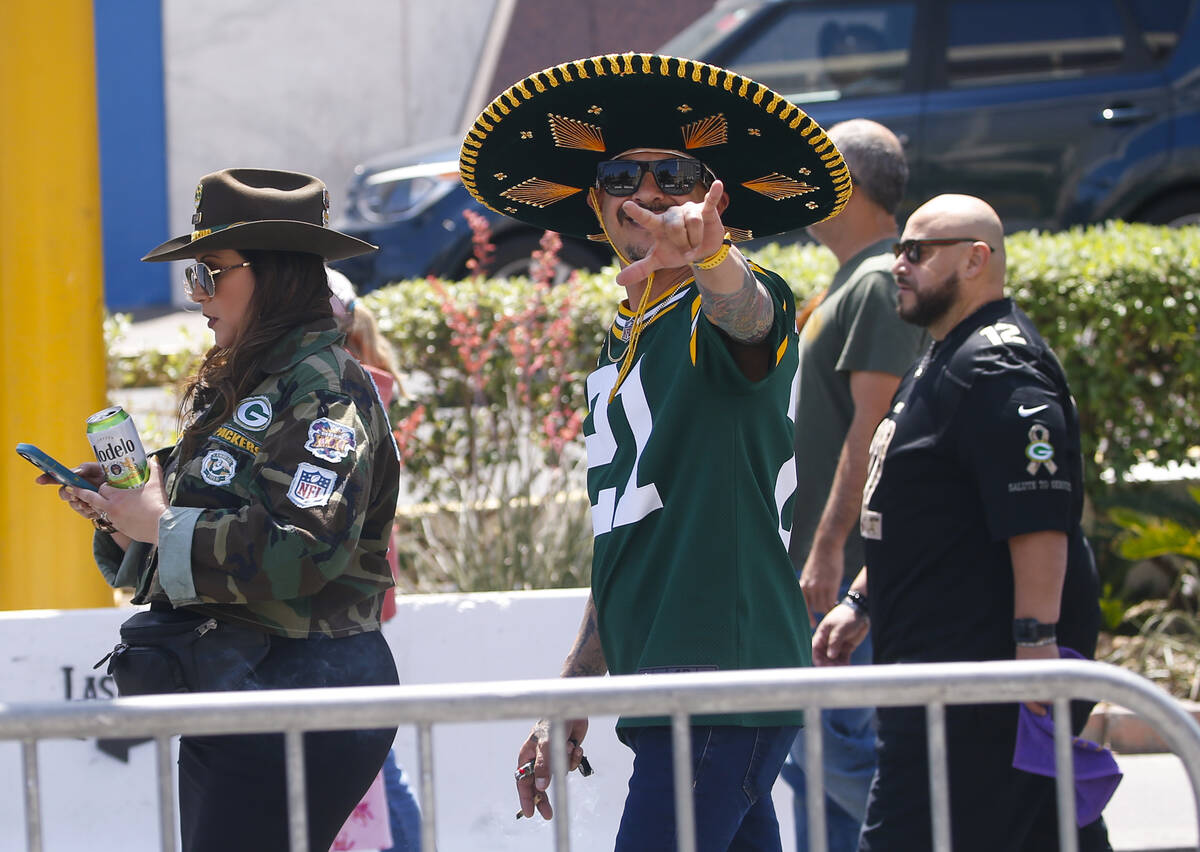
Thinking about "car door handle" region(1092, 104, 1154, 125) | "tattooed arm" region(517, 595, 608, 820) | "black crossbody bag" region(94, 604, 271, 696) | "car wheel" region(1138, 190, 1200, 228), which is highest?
"car door handle" region(1092, 104, 1154, 125)

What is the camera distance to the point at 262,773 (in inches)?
102

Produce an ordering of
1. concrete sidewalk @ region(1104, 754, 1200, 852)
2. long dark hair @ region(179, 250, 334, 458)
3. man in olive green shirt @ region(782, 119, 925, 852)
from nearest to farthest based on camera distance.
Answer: long dark hair @ region(179, 250, 334, 458)
man in olive green shirt @ region(782, 119, 925, 852)
concrete sidewalk @ region(1104, 754, 1200, 852)

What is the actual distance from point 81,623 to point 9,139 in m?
1.64

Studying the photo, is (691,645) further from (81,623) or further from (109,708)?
(81,623)

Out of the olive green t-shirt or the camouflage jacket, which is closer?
the camouflage jacket

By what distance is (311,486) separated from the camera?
2543mm

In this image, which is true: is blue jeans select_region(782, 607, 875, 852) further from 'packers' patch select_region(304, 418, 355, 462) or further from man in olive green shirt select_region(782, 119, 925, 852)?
'packers' patch select_region(304, 418, 355, 462)

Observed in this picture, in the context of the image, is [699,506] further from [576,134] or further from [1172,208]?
[1172,208]

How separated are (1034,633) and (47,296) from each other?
11.0 ft

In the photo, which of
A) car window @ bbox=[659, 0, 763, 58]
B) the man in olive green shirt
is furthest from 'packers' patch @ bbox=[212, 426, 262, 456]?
car window @ bbox=[659, 0, 763, 58]

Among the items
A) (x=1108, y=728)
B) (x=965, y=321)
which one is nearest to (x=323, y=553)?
(x=965, y=321)

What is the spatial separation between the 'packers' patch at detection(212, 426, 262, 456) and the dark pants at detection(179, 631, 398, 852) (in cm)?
36

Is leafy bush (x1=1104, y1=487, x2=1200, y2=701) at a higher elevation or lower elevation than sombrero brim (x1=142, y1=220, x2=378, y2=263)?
lower

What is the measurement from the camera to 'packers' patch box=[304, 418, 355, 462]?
257 cm
